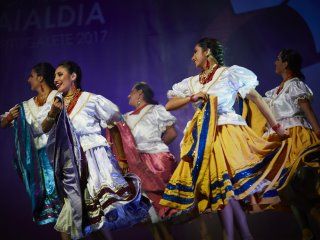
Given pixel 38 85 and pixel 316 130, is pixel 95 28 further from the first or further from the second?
pixel 316 130

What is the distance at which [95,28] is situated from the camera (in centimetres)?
493

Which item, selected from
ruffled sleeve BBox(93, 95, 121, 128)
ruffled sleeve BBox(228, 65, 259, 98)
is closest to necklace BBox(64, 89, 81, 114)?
ruffled sleeve BBox(93, 95, 121, 128)

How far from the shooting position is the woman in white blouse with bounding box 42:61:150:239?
11.0ft

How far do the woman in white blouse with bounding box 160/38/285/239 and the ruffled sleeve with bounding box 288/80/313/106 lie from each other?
1.90 ft

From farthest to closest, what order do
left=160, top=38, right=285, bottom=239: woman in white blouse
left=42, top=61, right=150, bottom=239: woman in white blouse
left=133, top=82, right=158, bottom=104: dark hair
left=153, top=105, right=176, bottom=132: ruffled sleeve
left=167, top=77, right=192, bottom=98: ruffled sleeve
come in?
left=133, top=82, right=158, bottom=104: dark hair, left=153, top=105, right=176, bottom=132: ruffled sleeve, left=167, top=77, right=192, bottom=98: ruffled sleeve, left=42, top=61, right=150, bottom=239: woman in white blouse, left=160, top=38, right=285, bottom=239: woman in white blouse

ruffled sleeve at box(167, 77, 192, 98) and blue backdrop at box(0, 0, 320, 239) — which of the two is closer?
→ ruffled sleeve at box(167, 77, 192, 98)

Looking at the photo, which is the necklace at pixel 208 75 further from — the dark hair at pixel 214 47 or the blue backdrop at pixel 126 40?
the blue backdrop at pixel 126 40

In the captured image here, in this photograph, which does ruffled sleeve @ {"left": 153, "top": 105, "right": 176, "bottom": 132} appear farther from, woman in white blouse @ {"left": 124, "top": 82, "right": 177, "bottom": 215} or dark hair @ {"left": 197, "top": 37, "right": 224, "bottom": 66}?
dark hair @ {"left": 197, "top": 37, "right": 224, "bottom": 66}

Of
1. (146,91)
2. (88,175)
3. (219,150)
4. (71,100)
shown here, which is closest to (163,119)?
(146,91)

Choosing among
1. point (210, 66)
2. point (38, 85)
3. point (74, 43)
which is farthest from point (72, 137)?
point (74, 43)

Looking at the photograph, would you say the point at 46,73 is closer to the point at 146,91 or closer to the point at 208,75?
the point at 146,91

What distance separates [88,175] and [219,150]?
40.8 inches

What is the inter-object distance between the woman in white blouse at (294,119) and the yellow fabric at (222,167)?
0.39ft

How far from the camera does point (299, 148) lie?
137 inches
